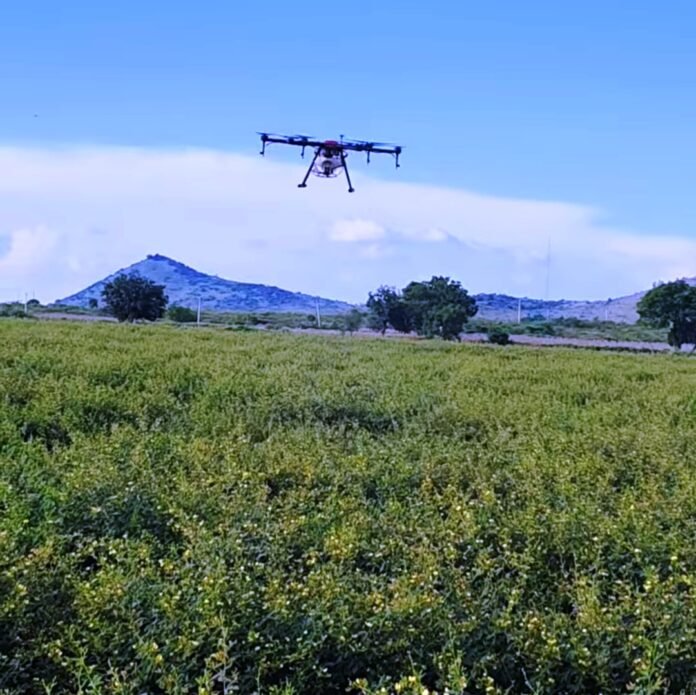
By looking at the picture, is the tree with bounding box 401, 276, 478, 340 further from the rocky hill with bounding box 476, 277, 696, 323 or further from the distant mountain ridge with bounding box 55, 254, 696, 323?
the rocky hill with bounding box 476, 277, 696, 323

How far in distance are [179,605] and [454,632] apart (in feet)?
3.44

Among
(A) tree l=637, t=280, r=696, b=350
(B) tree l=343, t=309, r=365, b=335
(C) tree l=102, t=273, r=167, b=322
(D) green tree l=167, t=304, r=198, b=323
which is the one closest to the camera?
(A) tree l=637, t=280, r=696, b=350

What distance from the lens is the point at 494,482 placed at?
524 centimetres

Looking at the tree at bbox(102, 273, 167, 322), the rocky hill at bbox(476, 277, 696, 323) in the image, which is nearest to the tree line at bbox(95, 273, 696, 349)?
the tree at bbox(102, 273, 167, 322)

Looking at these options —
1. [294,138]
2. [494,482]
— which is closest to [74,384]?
[494,482]

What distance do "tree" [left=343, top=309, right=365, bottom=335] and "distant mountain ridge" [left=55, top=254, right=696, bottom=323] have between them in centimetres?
776

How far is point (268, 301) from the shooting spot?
108 metres

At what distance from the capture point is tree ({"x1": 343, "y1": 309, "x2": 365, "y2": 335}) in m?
47.4

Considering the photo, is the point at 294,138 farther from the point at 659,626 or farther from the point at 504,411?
the point at 659,626

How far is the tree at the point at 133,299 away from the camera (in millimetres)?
41906

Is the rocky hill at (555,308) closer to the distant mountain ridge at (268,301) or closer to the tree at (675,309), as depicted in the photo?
the distant mountain ridge at (268,301)

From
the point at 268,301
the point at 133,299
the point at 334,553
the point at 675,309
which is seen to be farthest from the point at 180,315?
the point at 268,301

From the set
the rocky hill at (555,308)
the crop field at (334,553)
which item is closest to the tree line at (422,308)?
the rocky hill at (555,308)

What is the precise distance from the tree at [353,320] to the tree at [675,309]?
16.5 m
